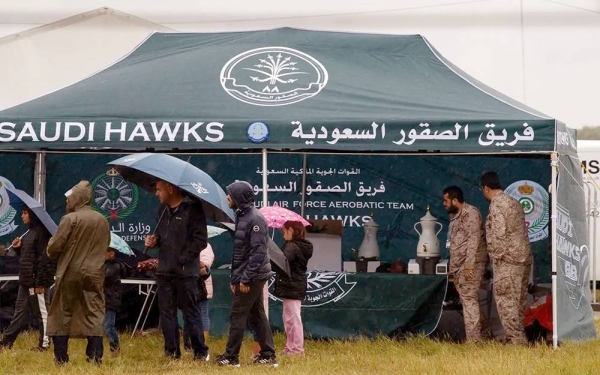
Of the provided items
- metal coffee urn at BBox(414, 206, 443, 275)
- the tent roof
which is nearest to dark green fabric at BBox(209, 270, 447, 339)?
metal coffee urn at BBox(414, 206, 443, 275)

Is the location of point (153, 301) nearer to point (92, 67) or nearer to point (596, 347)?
point (596, 347)

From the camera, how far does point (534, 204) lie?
38.9ft

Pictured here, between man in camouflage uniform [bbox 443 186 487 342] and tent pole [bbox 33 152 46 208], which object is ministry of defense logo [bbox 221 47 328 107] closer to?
man in camouflage uniform [bbox 443 186 487 342]

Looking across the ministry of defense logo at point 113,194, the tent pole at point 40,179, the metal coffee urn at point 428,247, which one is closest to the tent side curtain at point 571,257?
the metal coffee urn at point 428,247

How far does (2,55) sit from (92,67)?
1548mm

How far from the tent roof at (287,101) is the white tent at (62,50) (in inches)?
142

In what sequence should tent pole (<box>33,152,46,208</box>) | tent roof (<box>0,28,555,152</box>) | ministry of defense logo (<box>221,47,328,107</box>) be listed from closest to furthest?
tent roof (<box>0,28,555,152</box>), ministry of defense logo (<box>221,47,328,107</box>), tent pole (<box>33,152,46,208</box>)

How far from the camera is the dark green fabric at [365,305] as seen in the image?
34.5 feet

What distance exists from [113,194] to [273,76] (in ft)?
8.28

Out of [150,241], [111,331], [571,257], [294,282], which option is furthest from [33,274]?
[571,257]

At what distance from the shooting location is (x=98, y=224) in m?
8.32

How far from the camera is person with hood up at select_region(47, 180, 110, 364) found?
8211 millimetres

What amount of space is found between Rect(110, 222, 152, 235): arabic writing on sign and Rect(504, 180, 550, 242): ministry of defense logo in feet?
13.1

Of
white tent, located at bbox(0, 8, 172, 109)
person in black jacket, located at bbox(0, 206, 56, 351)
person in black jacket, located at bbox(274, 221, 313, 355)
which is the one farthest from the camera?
white tent, located at bbox(0, 8, 172, 109)
